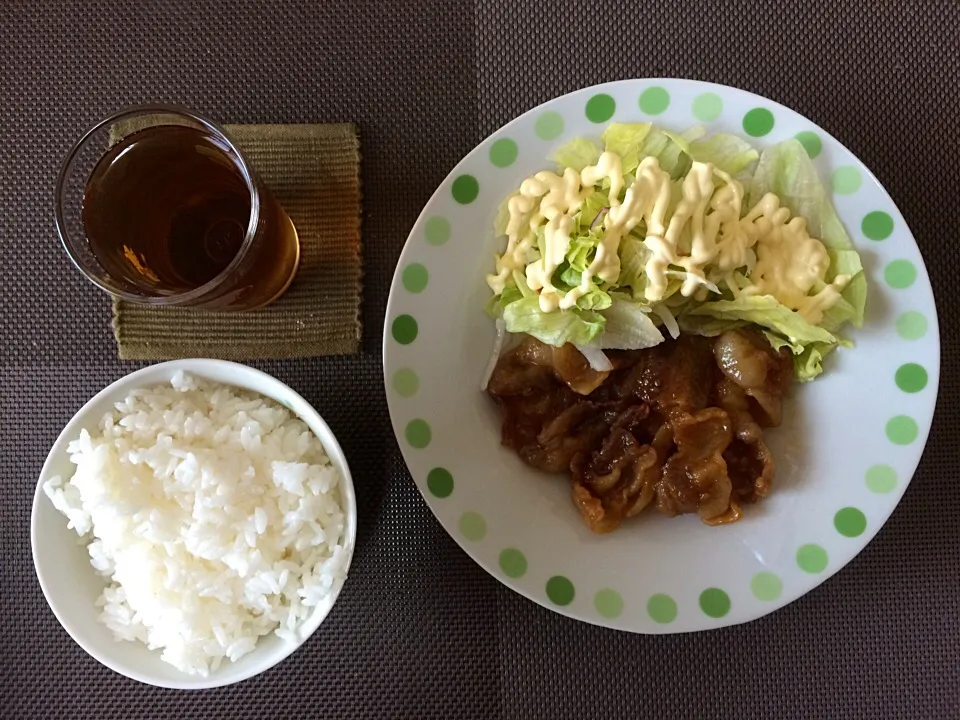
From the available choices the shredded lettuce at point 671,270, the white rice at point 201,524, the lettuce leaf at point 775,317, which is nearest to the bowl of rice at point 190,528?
the white rice at point 201,524

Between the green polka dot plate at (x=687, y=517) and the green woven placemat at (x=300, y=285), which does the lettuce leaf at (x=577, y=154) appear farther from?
the green woven placemat at (x=300, y=285)

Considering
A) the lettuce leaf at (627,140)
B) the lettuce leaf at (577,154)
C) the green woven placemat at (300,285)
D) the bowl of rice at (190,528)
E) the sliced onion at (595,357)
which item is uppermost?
the lettuce leaf at (627,140)

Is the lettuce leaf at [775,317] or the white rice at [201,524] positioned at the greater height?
the lettuce leaf at [775,317]

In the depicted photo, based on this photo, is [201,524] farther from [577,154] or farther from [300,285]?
[577,154]

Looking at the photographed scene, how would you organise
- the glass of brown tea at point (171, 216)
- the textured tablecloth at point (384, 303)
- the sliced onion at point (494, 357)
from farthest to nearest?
the textured tablecloth at point (384, 303), the sliced onion at point (494, 357), the glass of brown tea at point (171, 216)

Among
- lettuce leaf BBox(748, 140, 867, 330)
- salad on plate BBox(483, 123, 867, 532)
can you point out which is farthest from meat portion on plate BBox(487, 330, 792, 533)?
lettuce leaf BBox(748, 140, 867, 330)

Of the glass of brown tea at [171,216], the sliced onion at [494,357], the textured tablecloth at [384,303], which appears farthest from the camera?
the textured tablecloth at [384,303]

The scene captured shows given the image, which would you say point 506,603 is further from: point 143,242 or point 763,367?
point 143,242
